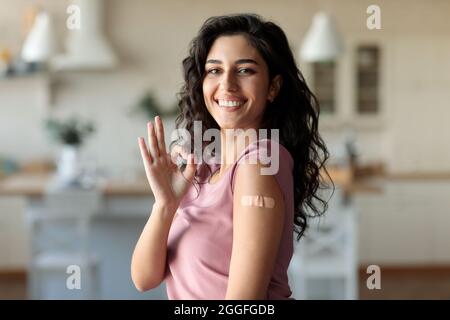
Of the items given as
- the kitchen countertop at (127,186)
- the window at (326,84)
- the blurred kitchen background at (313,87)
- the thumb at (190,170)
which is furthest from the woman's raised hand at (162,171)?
the window at (326,84)

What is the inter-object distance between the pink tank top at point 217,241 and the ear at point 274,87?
0.08 metres

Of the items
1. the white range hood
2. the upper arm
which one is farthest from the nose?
the white range hood

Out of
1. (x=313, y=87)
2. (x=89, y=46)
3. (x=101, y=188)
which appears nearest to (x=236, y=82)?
(x=101, y=188)

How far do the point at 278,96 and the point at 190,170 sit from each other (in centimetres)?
16

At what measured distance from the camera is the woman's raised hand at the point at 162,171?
87cm

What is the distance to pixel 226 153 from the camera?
0.94m

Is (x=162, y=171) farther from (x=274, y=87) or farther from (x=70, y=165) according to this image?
(x=70, y=165)

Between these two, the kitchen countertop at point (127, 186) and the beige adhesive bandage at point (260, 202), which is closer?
the beige adhesive bandage at point (260, 202)

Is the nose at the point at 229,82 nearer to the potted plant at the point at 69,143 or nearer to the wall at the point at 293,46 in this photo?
the potted plant at the point at 69,143

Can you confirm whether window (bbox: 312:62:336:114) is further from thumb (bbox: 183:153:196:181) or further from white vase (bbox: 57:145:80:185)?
thumb (bbox: 183:153:196:181)

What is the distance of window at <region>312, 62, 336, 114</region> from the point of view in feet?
17.7

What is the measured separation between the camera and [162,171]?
89 centimetres
